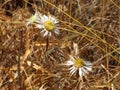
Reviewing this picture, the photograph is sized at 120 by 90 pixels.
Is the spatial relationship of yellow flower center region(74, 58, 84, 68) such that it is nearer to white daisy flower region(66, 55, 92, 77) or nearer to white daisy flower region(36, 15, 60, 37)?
white daisy flower region(66, 55, 92, 77)

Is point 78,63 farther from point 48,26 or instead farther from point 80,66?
point 48,26

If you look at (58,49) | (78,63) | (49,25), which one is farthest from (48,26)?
(58,49)

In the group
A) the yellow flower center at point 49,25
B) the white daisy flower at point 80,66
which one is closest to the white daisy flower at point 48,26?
the yellow flower center at point 49,25

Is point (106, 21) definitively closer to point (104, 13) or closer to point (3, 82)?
point (104, 13)

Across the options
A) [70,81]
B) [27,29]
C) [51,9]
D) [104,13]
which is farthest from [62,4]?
[70,81]

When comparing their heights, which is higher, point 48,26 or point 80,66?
point 48,26

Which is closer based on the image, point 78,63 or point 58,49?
point 78,63

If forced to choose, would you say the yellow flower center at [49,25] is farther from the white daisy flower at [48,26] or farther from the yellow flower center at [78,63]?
the yellow flower center at [78,63]

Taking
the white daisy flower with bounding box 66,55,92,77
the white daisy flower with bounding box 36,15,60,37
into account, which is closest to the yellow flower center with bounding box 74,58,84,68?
the white daisy flower with bounding box 66,55,92,77
